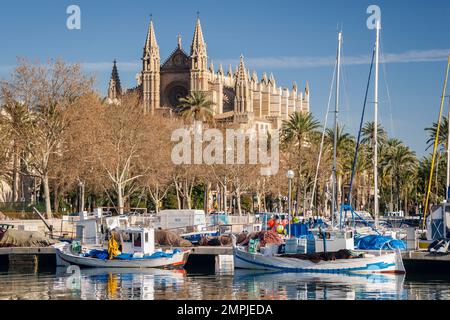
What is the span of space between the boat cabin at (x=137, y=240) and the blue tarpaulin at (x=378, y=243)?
1058 cm

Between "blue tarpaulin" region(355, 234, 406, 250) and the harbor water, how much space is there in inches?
70.8

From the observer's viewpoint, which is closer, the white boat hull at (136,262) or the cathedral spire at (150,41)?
the white boat hull at (136,262)

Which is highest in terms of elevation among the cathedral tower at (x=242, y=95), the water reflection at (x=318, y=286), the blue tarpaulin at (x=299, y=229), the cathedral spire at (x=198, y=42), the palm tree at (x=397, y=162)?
the cathedral spire at (x=198, y=42)

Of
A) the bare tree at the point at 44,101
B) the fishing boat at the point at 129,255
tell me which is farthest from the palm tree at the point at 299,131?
the fishing boat at the point at 129,255

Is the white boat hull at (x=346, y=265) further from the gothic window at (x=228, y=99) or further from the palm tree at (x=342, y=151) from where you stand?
the gothic window at (x=228, y=99)

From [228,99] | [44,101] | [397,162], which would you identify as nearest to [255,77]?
[228,99]

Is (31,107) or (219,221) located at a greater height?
(31,107)

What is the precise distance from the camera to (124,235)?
51125 millimetres

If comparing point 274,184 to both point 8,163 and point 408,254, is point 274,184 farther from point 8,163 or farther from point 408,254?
point 408,254

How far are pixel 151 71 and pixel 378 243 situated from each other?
368 feet

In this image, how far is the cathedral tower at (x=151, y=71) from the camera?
156m

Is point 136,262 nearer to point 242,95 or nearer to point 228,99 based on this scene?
point 242,95
